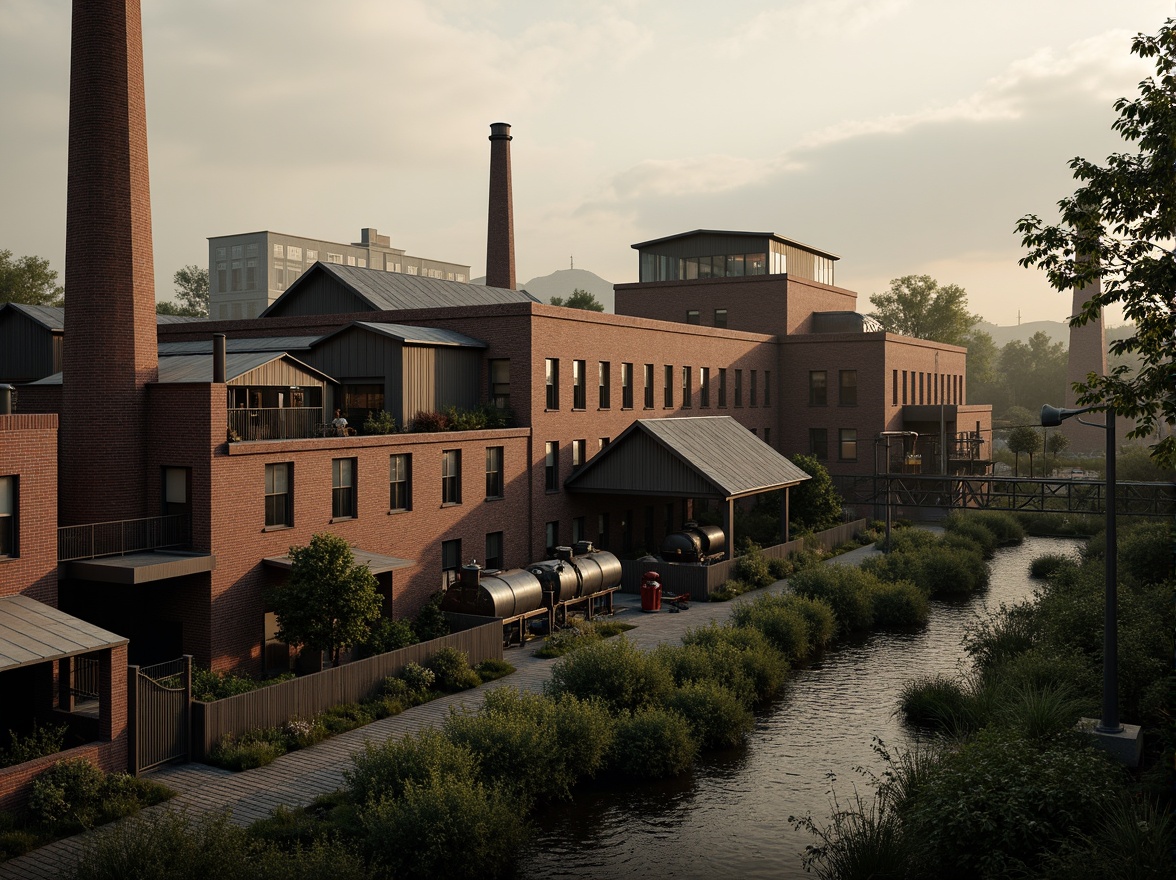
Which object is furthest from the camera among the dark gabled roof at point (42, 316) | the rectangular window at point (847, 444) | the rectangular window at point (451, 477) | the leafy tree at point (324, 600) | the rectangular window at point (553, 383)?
the rectangular window at point (847, 444)

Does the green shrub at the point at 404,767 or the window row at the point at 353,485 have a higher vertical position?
the window row at the point at 353,485

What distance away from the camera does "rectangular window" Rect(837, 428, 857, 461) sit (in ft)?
199

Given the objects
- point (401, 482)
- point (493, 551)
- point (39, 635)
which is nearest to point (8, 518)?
point (39, 635)

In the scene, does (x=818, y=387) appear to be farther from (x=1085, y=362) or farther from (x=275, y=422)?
(x=1085, y=362)

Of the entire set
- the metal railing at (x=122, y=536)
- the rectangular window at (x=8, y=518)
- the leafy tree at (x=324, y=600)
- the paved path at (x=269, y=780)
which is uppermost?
the rectangular window at (x=8, y=518)

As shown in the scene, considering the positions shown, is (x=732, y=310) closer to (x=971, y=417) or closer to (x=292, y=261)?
(x=971, y=417)

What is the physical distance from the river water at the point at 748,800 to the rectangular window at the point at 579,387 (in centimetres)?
1611

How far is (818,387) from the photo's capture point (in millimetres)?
61281

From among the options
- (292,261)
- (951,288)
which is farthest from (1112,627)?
(292,261)

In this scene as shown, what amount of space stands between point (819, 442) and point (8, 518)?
4845 centimetres

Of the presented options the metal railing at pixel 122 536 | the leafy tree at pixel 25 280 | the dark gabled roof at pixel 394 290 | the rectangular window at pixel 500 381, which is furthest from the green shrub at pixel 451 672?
the leafy tree at pixel 25 280

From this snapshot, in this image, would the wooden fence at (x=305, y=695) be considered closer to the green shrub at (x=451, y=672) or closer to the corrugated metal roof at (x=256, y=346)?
the green shrub at (x=451, y=672)

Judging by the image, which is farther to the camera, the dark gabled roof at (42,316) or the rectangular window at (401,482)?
the dark gabled roof at (42,316)

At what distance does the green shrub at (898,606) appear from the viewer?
35.5 meters
